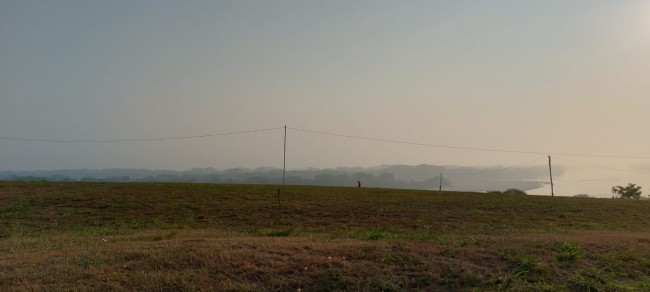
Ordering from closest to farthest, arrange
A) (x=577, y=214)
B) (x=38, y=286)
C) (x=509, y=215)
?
(x=38, y=286), (x=509, y=215), (x=577, y=214)

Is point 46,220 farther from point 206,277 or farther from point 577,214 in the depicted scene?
point 577,214

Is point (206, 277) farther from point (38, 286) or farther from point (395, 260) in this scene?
point (395, 260)

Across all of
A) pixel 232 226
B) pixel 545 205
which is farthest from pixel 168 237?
pixel 545 205

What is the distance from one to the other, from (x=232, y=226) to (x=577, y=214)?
1965cm

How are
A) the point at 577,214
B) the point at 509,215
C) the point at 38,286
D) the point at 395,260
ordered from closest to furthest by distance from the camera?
the point at 38,286 → the point at 395,260 → the point at 509,215 → the point at 577,214

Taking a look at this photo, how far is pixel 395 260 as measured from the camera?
9.10m

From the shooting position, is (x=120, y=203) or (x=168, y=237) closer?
(x=168, y=237)

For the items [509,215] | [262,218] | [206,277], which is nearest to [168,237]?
[206,277]

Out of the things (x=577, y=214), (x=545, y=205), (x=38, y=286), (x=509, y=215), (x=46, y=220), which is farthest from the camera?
(x=545, y=205)

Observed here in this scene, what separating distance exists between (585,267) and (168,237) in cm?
1122

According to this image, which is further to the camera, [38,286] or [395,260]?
[395,260]

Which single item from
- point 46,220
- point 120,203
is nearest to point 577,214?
point 120,203

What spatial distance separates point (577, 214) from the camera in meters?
26.0

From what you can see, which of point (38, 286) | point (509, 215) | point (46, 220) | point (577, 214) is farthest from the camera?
point (577, 214)
